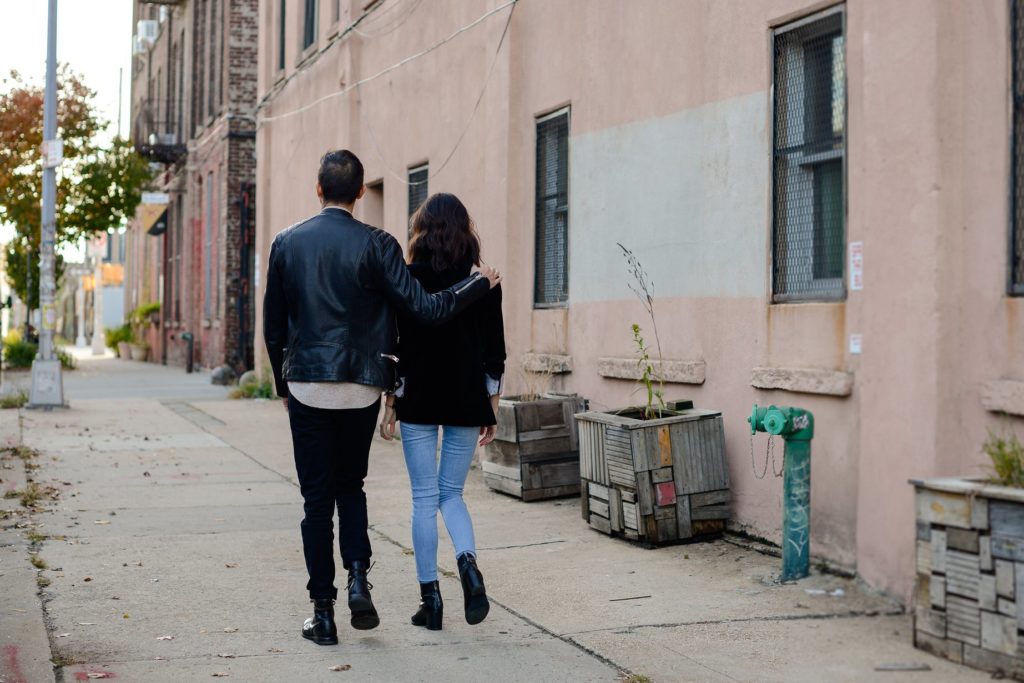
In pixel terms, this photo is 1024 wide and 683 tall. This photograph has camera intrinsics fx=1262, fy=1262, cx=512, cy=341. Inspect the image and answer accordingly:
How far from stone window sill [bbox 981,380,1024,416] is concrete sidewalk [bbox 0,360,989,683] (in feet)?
3.36

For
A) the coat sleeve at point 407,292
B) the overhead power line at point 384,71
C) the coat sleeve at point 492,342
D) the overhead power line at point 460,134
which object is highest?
the overhead power line at point 384,71

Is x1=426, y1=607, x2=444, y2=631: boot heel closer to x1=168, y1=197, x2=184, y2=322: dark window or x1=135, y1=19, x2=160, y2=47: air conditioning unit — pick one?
x1=168, y1=197, x2=184, y2=322: dark window

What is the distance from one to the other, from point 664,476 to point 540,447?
198cm

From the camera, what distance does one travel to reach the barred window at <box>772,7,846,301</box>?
6746 mm

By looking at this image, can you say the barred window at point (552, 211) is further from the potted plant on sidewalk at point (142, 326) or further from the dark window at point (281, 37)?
the potted plant on sidewalk at point (142, 326)

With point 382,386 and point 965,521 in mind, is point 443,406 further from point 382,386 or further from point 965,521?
point 965,521

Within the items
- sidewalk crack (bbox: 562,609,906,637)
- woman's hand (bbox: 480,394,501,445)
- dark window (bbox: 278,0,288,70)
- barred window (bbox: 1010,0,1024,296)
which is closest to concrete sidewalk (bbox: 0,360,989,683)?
sidewalk crack (bbox: 562,609,906,637)

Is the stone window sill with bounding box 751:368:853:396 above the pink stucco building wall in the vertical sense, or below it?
below

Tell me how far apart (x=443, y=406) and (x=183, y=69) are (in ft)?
98.6

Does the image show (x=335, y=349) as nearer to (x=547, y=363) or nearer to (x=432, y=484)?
(x=432, y=484)

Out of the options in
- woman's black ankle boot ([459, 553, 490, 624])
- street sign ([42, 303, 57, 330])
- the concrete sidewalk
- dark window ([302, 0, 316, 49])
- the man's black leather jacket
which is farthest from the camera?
dark window ([302, 0, 316, 49])

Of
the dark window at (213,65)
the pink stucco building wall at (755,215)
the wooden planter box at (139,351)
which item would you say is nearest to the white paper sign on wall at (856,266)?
the pink stucco building wall at (755,215)

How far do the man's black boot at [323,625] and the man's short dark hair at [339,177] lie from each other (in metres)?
1.70

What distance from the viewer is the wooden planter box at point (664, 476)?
7078 mm
